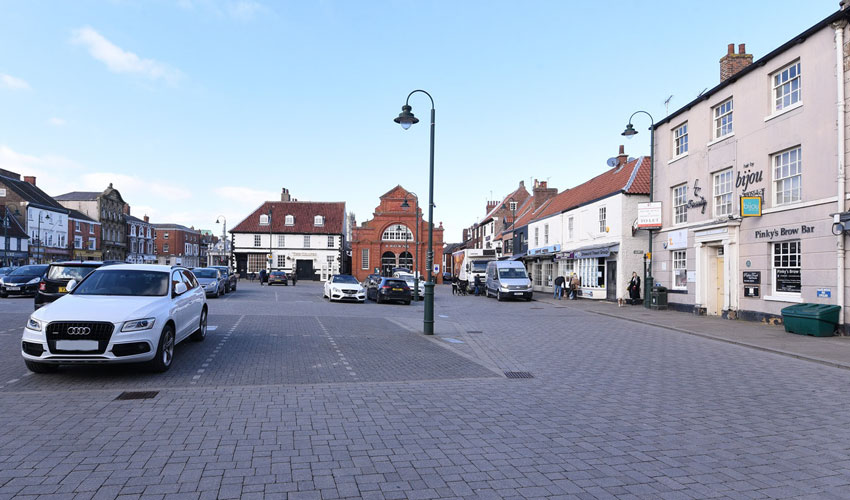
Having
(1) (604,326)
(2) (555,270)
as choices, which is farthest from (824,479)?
(2) (555,270)

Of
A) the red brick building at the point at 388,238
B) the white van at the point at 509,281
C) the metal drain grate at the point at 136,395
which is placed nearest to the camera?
the metal drain grate at the point at 136,395

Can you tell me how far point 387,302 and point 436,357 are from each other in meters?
18.1

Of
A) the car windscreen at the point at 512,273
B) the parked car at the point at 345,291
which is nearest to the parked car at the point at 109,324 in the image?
the parked car at the point at 345,291

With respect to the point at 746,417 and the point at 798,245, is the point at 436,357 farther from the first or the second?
the point at 798,245

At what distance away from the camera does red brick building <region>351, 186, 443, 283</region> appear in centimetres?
6394

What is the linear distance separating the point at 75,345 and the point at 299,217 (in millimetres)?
61252

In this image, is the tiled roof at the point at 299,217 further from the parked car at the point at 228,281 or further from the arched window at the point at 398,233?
the parked car at the point at 228,281

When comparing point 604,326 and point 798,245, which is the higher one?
point 798,245

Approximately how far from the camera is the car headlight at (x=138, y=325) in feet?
23.8

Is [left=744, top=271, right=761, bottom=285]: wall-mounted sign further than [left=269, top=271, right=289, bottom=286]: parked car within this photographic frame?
No

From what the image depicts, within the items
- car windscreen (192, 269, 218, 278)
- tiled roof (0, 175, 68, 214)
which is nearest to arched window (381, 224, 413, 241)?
car windscreen (192, 269, 218, 278)

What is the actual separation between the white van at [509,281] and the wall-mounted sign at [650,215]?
8420 millimetres

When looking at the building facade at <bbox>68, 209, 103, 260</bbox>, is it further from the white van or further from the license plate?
the license plate

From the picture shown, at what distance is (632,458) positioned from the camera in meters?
4.72
